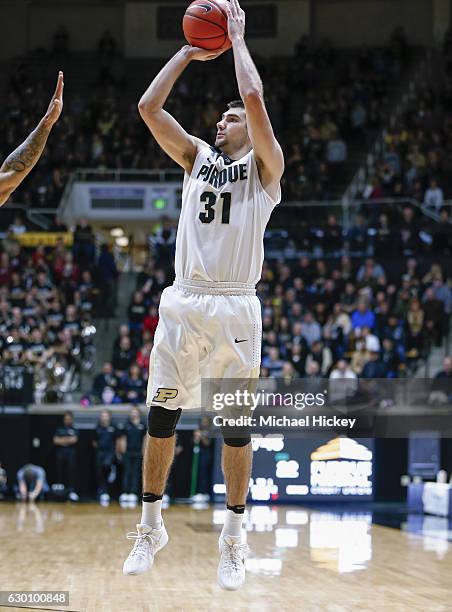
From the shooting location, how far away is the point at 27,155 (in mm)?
7609

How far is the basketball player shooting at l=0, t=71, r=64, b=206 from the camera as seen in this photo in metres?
7.48

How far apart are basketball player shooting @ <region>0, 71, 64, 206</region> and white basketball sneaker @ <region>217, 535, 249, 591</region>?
9.67 ft

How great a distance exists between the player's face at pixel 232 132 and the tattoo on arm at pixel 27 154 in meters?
1.30

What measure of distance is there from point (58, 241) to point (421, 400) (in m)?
10.5

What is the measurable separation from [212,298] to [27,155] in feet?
5.85

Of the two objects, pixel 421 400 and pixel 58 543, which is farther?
pixel 421 400

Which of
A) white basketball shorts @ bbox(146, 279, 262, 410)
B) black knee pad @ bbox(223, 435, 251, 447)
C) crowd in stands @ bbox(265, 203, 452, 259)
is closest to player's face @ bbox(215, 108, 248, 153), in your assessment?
white basketball shorts @ bbox(146, 279, 262, 410)

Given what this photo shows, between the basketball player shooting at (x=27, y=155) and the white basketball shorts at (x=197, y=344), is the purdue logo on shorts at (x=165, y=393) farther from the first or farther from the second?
the basketball player shooting at (x=27, y=155)

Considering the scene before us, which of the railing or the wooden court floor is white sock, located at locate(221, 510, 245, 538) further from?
the railing

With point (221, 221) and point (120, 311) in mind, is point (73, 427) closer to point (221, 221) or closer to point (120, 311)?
point (120, 311)

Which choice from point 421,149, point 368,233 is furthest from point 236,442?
point 421,149

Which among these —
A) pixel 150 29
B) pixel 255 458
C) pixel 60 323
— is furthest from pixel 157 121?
pixel 150 29

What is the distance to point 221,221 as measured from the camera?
7.20 meters

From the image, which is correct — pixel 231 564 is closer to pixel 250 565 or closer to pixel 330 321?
pixel 250 565
